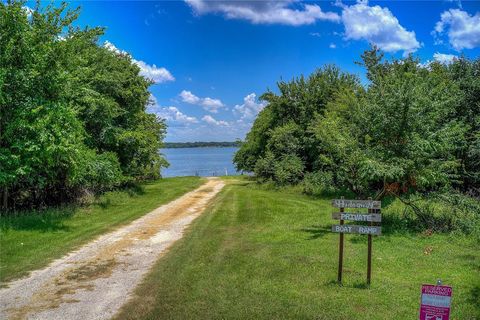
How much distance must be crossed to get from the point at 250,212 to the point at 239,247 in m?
7.86

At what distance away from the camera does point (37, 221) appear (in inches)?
649

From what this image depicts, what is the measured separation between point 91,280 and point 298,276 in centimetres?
492

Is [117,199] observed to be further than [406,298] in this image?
Yes

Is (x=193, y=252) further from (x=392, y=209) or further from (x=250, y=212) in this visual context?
(x=392, y=209)

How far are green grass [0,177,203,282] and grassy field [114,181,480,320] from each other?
3411 millimetres

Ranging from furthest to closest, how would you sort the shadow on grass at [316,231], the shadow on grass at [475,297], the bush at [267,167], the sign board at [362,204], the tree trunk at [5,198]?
the bush at [267,167] < the tree trunk at [5,198] < the shadow on grass at [316,231] < the sign board at [362,204] < the shadow on grass at [475,297]

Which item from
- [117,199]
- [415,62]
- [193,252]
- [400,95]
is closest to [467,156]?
[415,62]

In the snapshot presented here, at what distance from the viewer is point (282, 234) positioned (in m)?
15.4

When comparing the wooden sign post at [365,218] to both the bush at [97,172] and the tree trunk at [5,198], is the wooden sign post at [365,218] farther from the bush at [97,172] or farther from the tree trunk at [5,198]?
the bush at [97,172]

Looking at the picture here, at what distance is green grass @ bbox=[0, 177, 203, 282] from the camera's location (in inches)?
456

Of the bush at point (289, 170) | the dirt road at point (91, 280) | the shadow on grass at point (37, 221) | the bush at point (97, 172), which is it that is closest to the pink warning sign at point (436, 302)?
the dirt road at point (91, 280)

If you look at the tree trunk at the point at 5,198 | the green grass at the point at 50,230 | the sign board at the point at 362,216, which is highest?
the sign board at the point at 362,216

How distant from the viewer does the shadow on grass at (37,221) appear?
15359mm

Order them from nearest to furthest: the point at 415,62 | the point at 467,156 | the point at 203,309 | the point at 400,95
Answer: the point at 203,309
the point at 400,95
the point at 467,156
the point at 415,62
